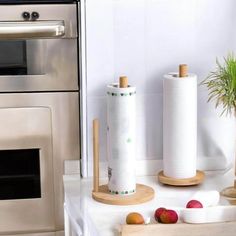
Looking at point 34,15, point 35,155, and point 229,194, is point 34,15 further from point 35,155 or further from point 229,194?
point 229,194

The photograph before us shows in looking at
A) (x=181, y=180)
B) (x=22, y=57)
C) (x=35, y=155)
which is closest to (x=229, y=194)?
(x=181, y=180)

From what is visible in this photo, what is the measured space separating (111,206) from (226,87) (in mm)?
451

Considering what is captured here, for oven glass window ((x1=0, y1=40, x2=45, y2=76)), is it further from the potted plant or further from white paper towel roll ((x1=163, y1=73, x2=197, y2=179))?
the potted plant

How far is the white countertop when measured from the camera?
156cm

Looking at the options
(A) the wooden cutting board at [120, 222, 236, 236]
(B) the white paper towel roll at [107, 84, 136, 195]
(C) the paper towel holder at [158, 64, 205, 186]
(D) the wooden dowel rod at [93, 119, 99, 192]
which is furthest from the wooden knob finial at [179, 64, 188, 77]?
(A) the wooden cutting board at [120, 222, 236, 236]

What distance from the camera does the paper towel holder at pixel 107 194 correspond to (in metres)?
1.68

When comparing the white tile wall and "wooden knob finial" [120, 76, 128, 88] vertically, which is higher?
the white tile wall

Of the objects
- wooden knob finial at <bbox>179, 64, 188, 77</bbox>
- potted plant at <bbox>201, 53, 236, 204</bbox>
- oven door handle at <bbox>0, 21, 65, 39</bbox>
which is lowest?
potted plant at <bbox>201, 53, 236, 204</bbox>

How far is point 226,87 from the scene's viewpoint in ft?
5.74

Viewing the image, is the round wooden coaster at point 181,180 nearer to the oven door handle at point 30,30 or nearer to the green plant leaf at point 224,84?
the green plant leaf at point 224,84

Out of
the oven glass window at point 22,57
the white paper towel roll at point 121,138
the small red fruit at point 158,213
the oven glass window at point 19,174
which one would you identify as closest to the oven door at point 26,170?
the oven glass window at point 19,174

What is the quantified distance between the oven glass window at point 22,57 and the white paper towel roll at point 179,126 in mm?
360

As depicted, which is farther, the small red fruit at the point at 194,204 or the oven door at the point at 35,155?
the oven door at the point at 35,155

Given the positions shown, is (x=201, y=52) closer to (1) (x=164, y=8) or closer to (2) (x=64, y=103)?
(1) (x=164, y=8)
